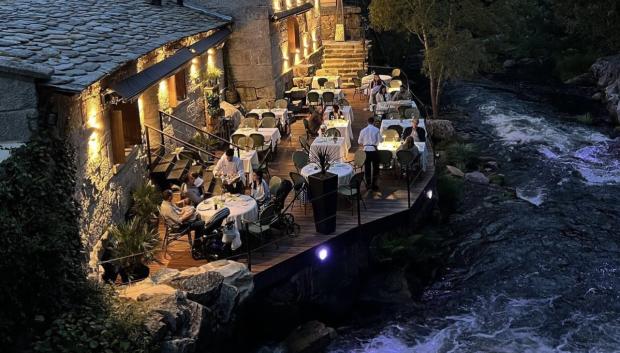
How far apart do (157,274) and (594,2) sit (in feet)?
89.8

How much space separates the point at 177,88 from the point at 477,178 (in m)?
8.71

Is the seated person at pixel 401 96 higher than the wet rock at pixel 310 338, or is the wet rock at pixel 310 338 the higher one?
the seated person at pixel 401 96

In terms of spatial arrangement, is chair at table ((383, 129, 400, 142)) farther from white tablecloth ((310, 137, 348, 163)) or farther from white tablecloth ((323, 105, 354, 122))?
white tablecloth ((323, 105, 354, 122))

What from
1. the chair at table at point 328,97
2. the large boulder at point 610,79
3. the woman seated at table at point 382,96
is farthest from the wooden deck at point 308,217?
the large boulder at point 610,79

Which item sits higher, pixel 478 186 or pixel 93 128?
pixel 93 128

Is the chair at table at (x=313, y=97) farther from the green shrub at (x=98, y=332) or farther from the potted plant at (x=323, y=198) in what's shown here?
the green shrub at (x=98, y=332)

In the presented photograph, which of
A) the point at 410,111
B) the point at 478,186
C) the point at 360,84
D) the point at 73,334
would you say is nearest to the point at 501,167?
the point at 478,186

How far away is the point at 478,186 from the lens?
19609mm

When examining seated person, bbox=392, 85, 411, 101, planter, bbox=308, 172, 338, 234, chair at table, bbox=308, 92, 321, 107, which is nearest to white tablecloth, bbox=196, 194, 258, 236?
planter, bbox=308, 172, 338, 234

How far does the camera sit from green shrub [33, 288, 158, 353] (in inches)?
334

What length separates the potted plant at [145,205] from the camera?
44.5 feet

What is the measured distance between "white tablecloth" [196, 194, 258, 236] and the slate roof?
2.87 meters

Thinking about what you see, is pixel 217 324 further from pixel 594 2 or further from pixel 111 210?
pixel 594 2

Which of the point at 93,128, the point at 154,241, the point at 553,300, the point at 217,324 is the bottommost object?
the point at 553,300
